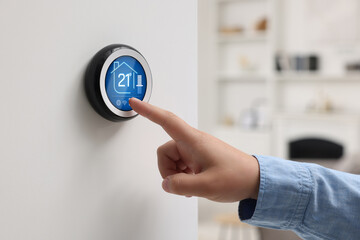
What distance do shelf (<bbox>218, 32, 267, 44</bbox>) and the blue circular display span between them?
14.6 ft

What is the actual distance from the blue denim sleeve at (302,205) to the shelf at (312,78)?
4.02 m

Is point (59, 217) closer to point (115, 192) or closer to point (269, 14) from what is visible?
point (115, 192)

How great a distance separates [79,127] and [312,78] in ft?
14.3

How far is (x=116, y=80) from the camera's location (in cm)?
41

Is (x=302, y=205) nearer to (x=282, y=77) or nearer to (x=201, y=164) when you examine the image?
(x=201, y=164)

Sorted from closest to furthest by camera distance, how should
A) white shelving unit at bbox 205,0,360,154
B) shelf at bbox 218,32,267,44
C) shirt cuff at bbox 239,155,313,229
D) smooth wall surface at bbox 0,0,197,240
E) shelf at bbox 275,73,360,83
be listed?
smooth wall surface at bbox 0,0,197,240 → shirt cuff at bbox 239,155,313,229 → shelf at bbox 275,73,360,83 → white shelving unit at bbox 205,0,360,154 → shelf at bbox 218,32,267,44

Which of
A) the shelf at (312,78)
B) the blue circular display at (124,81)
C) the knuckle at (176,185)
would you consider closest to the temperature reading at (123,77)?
the blue circular display at (124,81)

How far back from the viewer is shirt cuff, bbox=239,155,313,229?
477mm

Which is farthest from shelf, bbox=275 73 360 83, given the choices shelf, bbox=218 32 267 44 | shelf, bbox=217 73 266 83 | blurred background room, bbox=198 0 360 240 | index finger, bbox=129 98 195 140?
index finger, bbox=129 98 195 140

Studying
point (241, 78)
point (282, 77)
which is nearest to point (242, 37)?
point (241, 78)

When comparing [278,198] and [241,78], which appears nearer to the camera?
[278,198]

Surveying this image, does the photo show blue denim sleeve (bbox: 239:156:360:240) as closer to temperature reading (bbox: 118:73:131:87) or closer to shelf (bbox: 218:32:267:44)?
temperature reading (bbox: 118:73:131:87)

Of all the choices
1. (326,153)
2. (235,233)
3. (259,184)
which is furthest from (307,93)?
(259,184)

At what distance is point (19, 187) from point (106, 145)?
3.9 inches
